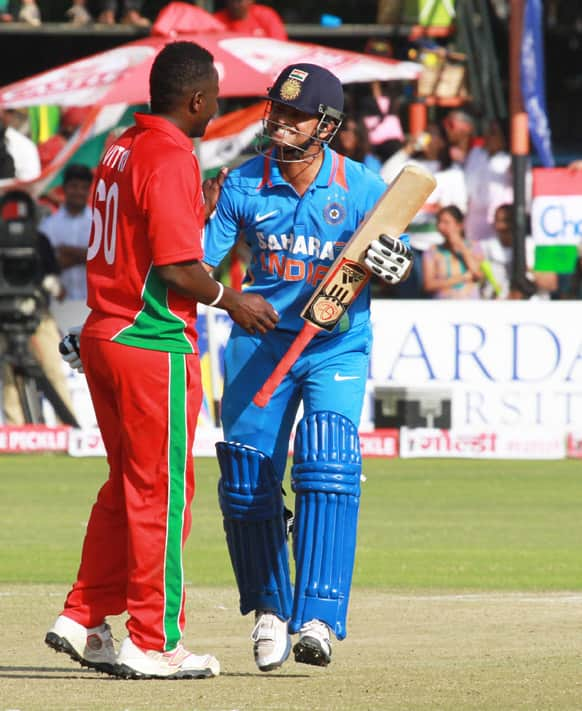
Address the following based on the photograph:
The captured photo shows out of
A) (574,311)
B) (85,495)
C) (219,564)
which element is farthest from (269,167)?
(574,311)

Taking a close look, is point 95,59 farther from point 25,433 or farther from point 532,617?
point 532,617

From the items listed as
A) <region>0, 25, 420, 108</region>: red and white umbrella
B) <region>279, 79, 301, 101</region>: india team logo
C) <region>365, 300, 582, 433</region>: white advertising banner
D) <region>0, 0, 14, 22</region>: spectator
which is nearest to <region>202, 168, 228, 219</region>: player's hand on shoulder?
<region>279, 79, 301, 101</region>: india team logo

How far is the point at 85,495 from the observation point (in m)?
11.6

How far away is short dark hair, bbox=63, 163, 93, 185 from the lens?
1502 cm

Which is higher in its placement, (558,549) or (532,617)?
(532,617)

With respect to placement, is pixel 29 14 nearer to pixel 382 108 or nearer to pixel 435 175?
pixel 382 108

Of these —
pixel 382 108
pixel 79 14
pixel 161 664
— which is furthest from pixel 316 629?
pixel 79 14

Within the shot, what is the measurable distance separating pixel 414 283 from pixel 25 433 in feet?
10.9

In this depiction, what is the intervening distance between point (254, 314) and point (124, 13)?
13.0 m

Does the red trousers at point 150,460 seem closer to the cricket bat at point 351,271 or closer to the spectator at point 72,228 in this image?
the cricket bat at point 351,271

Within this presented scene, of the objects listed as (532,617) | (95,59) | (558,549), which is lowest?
(558,549)

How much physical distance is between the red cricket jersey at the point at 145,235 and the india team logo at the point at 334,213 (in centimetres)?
63

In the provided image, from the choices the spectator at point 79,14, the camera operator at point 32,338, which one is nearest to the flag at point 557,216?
the camera operator at point 32,338

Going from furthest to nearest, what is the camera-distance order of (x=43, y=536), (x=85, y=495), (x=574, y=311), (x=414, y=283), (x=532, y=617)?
(x=414, y=283) → (x=574, y=311) → (x=85, y=495) → (x=43, y=536) → (x=532, y=617)
